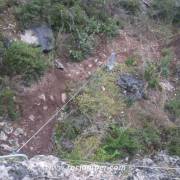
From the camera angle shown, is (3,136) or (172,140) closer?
(3,136)

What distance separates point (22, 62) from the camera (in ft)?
21.8

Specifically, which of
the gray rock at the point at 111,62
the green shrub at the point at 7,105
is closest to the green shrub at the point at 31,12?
the gray rock at the point at 111,62

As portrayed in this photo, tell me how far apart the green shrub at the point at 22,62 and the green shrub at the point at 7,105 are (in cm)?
39

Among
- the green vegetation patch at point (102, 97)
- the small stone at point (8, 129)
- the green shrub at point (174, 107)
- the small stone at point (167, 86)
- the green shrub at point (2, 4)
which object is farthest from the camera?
the small stone at point (167, 86)

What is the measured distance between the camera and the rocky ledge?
15.9ft

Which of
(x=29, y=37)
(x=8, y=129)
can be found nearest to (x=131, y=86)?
(x=29, y=37)

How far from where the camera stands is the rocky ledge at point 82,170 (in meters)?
4.83

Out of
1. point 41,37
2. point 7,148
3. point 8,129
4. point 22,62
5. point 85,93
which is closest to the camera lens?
point 7,148

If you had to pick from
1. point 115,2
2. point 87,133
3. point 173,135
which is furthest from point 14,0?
point 173,135

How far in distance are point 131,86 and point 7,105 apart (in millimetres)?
2071

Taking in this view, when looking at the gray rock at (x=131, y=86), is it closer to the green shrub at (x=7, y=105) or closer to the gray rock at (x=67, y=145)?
the gray rock at (x=67, y=145)

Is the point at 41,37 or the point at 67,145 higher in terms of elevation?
the point at 41,37

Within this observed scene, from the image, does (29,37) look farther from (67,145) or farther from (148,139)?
(148,139)

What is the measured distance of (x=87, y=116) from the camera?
673cm
